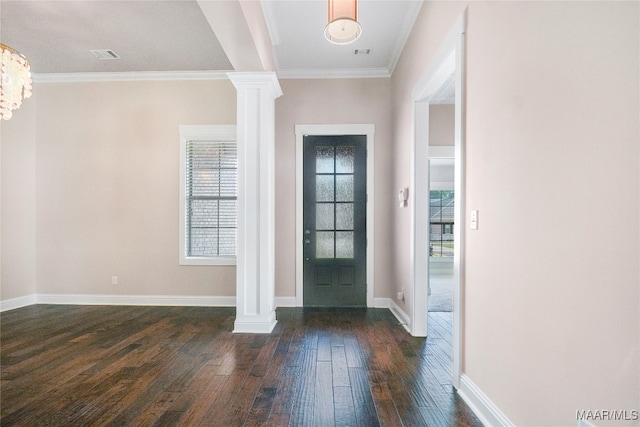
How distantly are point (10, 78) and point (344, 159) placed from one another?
345 centimetres

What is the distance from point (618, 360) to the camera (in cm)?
109

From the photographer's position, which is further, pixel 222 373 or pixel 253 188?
pixel 253 188

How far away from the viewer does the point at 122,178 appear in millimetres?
4773

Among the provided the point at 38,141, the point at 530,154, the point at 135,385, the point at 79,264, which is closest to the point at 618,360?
the point at 530,154

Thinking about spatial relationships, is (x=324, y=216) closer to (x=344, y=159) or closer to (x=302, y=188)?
(x=302, y=188)

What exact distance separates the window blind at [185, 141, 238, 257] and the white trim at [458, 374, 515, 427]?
3.41 meters

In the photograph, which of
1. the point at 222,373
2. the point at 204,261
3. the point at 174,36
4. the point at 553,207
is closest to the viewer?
the point at 553,207

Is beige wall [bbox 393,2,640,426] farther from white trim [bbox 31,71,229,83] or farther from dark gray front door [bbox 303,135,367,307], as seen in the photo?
white trim [bbox 31,71,229,83]

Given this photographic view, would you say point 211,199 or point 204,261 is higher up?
point 211,199

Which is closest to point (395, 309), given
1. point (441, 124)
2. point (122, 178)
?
point (441, 124)

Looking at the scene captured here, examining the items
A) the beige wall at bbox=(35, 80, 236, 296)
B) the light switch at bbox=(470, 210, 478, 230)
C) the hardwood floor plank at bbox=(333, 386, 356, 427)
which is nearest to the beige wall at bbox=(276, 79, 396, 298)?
the beige wall at bbox=(35, 80, 236, 296)

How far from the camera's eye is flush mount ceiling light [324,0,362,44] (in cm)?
217

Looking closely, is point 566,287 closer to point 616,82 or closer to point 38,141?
point 616,82

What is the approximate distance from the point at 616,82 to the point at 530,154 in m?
0.48
